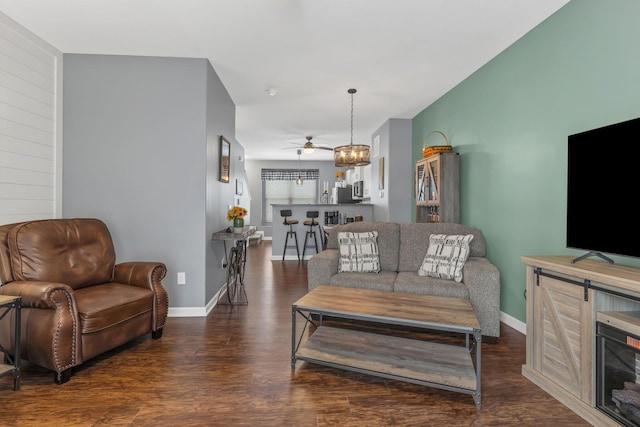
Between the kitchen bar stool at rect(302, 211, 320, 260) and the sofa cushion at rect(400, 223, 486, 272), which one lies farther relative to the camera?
the kitchen bar stool at rect(302, 211, 320, 260)

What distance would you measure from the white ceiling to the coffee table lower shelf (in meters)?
2.54

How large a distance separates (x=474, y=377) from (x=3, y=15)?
174 inches

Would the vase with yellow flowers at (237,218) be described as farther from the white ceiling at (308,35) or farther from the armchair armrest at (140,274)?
the white ceiling at (308,35)

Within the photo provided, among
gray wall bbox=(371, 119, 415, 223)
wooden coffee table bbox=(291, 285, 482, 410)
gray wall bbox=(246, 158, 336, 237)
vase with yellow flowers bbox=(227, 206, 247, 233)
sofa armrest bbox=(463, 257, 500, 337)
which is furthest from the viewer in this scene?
gray wall bbox=(246, 158, 336, 237)

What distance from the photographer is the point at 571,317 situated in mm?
1903

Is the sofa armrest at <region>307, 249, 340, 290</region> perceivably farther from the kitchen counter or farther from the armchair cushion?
the kitchen counter

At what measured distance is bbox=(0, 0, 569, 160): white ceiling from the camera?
266cm

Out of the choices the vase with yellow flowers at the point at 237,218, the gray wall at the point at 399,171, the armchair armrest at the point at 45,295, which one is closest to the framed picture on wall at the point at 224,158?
the vase with yellow flowers at the point at 237,218

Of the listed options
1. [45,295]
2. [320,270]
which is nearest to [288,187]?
[320,270]

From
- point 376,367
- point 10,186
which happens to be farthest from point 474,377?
point 10,186

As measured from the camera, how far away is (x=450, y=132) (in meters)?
4.59

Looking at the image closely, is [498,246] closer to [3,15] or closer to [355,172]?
[3,15]

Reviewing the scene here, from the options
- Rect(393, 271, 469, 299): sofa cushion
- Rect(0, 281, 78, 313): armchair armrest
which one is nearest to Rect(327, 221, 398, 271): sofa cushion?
Rect(393, 271, 469, 299): sofa cushion

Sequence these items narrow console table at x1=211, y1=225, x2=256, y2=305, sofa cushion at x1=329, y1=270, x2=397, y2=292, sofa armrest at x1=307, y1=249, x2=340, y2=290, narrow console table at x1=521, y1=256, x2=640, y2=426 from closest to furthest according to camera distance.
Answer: narrow console table at x1=521, y1=256, x2=640, y2=426 → sofa cushion at x1=329, y1=270, x2=397, y2=292 → sofa armrest at x1=307, y1=249, x2=340, y2=290 → narrow console table at x1=211, y1=225, x2=256, y2=305
